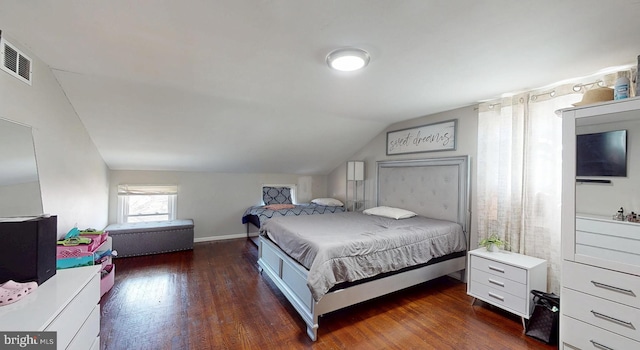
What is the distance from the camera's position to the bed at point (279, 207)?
457 cm

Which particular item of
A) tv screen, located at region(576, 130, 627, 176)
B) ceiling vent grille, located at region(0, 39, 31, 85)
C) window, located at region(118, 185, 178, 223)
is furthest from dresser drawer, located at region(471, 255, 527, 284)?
window, located at region(118, 185, 178, 223)

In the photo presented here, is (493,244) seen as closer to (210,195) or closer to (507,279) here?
(507,279)

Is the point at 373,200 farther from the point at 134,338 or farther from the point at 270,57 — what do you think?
the point at 134,338

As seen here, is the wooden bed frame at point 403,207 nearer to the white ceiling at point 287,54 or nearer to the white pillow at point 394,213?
the white pillow at point 394,213

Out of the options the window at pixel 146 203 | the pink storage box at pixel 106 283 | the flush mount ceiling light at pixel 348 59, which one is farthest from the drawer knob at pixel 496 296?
the window at pixel 146 203

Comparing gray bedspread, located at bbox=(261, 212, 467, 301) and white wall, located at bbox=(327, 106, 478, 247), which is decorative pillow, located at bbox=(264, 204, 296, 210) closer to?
white wall, located at bbox=(327, 106, 478, 247)

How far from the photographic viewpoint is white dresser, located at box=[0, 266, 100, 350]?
3.21 feet

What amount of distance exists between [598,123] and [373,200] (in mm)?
3041

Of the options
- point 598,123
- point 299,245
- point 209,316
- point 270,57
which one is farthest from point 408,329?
point 270,57

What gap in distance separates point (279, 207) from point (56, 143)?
3234mm

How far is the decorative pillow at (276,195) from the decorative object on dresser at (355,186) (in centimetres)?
135

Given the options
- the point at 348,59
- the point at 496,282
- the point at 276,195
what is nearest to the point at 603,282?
the point at 496,282

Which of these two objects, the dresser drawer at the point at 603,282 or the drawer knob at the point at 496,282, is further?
the drawer knob at the point at 496,282

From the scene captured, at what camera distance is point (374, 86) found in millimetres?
2387
